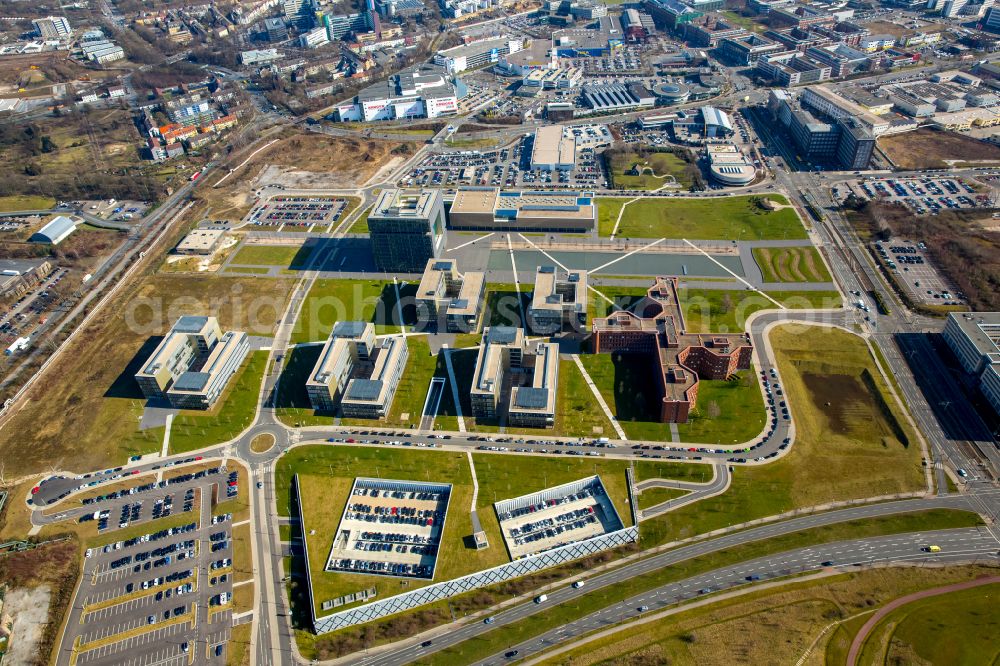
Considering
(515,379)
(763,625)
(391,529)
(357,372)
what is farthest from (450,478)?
(763,625)

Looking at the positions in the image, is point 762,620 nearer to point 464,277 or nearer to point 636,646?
point 636,646

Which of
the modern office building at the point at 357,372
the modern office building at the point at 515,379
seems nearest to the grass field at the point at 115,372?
Result: the modern office building at the point at 357,372

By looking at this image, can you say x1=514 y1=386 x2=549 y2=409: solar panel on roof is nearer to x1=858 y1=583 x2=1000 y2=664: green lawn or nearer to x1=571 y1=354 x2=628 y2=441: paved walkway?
x1=571 y1=354 x2=628 y2=441: paved walkway

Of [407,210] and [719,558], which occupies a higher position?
[407,210]

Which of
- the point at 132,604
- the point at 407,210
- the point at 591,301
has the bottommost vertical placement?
the point at 132,604

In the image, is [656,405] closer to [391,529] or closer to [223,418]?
[391,529]

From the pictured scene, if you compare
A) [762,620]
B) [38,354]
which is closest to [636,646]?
[762,620]
